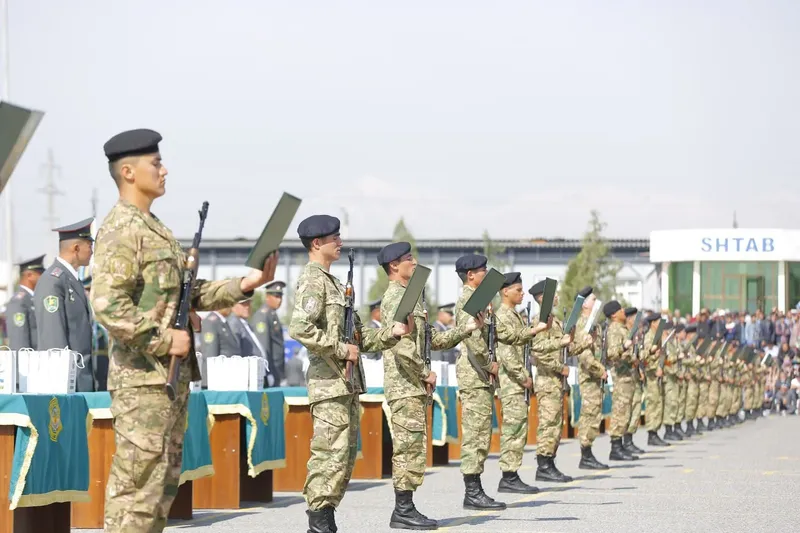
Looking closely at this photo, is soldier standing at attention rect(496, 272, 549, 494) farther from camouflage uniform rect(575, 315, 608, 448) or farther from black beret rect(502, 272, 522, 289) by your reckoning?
camouflage uniform rect(575, 315, 608, 448)

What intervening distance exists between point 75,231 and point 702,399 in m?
22.4

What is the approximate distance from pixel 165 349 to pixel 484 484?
959cm

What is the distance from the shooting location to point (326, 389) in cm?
960

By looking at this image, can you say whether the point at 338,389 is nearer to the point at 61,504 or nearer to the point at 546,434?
the point at 61,504

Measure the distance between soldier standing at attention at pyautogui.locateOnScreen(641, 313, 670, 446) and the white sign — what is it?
1650 inches

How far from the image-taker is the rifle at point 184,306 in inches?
256

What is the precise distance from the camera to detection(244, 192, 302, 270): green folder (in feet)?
21.5

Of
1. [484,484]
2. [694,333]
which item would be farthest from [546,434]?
[694,333]

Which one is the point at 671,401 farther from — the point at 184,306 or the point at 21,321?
the point at 184,306

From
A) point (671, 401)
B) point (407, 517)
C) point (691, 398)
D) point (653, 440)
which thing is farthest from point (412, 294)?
point (691, 398)

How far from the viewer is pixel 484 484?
15.7 metres

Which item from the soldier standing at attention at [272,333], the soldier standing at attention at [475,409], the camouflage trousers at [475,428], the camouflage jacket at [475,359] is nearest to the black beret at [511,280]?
the soldier standing at attention at [475,409]

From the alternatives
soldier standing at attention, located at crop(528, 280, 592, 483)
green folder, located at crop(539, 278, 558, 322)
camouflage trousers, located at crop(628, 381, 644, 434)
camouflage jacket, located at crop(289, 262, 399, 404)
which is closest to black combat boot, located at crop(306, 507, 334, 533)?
camouflage jacket, located at crop(289, 262, 399, 404)

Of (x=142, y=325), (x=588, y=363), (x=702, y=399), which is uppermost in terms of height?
(x=142, y=325)
